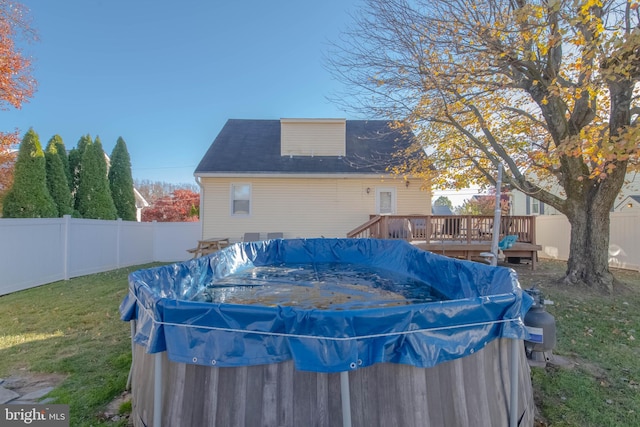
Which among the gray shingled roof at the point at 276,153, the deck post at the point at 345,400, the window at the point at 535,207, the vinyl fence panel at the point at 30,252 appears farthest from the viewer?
the window at the point at 535,207

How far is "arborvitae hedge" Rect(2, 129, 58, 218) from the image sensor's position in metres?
9.60

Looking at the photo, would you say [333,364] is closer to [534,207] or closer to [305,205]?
[305,205]

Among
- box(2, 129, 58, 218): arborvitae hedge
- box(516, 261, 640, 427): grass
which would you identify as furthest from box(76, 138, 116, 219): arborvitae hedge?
box(516, 261, 640, 427): grass

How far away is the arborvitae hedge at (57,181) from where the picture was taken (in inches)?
438

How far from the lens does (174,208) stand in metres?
20.9

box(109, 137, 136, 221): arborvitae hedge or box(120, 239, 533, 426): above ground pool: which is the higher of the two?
box(109, 137, 136, 221): arborvitae hedge

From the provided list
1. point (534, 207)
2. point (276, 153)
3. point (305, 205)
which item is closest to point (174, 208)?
point (276, 153)

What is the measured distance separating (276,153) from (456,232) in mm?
6965

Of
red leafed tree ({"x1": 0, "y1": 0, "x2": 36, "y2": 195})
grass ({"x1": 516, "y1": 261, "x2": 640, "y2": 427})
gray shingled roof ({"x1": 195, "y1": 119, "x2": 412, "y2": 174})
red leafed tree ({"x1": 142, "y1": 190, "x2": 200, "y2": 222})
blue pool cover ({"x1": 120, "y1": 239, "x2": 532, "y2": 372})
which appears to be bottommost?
grass ({"x1": 516, "y1": 261, "x2": 640, "y2": 427})

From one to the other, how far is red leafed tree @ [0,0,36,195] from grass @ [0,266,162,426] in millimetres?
7455

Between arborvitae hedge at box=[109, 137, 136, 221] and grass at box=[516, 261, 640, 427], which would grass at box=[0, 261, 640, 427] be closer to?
grass at box=[516, 261, 640, 427]

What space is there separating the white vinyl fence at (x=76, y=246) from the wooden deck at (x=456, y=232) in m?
7.13

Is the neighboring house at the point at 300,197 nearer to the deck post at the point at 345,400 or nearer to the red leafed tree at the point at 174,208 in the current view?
the deck post at the point at 345,400

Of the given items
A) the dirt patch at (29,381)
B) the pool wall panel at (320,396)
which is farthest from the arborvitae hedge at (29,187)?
the pool wall panel at (320,396)
